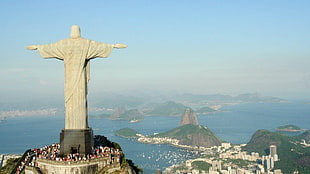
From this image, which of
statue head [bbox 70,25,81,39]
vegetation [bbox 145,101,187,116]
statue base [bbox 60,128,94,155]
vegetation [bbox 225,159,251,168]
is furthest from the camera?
vegetation [bbox 145,101,187,116]

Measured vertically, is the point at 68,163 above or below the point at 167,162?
above

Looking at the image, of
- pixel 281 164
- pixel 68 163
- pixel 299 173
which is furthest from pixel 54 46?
pixel 281 164

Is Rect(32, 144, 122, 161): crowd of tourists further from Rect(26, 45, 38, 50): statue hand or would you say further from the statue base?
Rect(26, 45, 38, 50): statue hand

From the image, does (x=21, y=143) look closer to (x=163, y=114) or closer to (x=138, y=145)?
(x=138, y=145)

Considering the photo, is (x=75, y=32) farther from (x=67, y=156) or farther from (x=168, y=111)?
(x=168, y=111)

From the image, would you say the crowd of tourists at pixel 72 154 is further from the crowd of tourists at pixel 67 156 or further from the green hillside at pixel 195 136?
the green hillside at pixel 195 136

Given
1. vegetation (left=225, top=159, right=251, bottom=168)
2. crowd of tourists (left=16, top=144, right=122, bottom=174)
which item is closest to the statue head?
crowd of tourists (left=16, top=144, right=122, bottom=174)

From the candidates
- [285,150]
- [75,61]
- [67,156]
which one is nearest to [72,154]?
[67,156]
